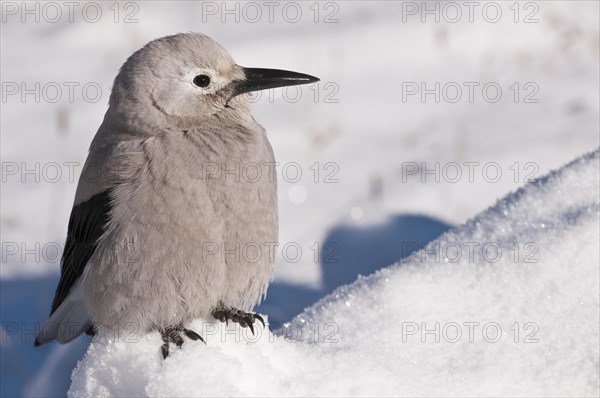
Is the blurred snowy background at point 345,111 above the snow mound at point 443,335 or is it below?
above

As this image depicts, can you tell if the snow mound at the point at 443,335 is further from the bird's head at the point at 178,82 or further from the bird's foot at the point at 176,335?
the bird's head at the point at 178,82

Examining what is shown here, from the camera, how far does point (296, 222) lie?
528 cm

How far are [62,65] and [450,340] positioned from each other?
3.77 m

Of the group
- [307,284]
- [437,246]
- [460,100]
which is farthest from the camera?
[460,100]

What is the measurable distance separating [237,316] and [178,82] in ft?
2.69

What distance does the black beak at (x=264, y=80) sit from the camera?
3238 millimetres

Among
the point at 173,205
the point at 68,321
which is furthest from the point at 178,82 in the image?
the point at 68,321

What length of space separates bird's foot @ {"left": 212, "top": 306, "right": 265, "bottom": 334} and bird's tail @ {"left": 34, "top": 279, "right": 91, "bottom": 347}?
0.50 m

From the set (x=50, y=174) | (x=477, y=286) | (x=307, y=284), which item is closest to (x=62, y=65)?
(x=50, y=174)

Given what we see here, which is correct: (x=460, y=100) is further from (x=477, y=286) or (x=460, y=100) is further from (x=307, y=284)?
(x=477, y=286)

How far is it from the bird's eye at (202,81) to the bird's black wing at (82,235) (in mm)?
480

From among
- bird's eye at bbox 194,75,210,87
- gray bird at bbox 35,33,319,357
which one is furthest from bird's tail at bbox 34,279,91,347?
bird's eye at bbox 194,75,210,87

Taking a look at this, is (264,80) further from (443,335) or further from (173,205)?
(443,335)

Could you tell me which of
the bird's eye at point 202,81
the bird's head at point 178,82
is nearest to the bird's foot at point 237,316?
the bird's head at point 178,82
